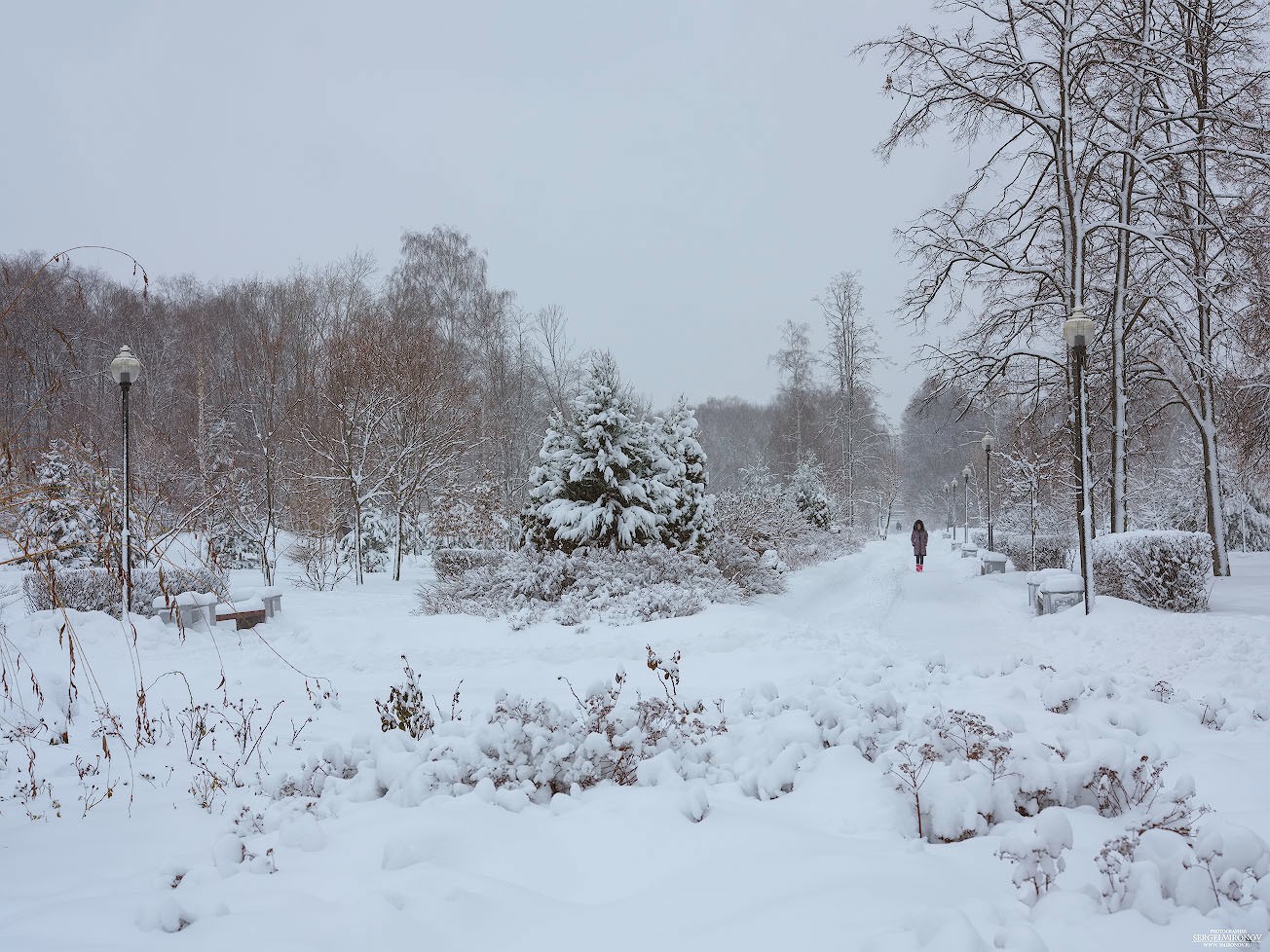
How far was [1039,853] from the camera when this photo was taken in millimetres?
2225

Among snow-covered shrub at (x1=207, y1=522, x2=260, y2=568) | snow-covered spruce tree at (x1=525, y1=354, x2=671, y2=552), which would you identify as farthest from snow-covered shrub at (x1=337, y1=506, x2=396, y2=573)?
snow-covered spruce tree at (x1=525, y1=354, x2=671, y2=552)

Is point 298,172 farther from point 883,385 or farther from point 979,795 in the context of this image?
point 883,385

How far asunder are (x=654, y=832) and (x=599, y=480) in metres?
9.43

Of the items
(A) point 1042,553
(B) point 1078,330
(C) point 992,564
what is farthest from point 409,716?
(A) point 1042,553

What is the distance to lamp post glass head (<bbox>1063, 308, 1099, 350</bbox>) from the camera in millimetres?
8719

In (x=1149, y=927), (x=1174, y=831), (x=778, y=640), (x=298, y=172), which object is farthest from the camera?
(x=298, y=172)

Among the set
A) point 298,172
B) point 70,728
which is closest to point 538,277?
point 298,172

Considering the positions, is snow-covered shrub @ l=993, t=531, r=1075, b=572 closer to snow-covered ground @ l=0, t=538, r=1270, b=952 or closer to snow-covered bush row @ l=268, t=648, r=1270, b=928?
snow-covered ground @ l=0, t=538, r=1270, b=952

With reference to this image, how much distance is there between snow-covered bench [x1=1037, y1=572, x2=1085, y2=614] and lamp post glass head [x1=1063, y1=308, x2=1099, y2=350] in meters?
3.42

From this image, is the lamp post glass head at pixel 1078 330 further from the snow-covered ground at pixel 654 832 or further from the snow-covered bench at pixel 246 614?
the snow-covered bench at pixel 246 614

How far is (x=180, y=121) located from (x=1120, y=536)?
1172 cm

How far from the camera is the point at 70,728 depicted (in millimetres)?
4500

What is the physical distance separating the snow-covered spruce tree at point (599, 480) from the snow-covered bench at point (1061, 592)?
5.96 meters

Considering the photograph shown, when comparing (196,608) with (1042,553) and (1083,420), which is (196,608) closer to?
(1083,420)
